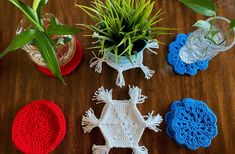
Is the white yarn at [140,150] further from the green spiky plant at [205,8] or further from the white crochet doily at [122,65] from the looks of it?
the green spiky plant at [205,8]

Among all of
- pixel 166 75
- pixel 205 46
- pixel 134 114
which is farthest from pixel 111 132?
pixel 205 46

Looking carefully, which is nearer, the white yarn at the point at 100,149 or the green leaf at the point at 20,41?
the green leaf at the point at 20,41

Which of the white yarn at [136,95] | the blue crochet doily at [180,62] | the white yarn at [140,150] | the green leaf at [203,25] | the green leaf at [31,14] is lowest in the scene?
the white yarn at [140,150]

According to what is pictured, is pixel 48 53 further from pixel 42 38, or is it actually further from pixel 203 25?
pixel 203 25

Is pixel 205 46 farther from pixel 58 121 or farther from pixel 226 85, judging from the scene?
pixel 58 121

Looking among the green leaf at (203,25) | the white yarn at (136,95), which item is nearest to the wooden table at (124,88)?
the white yarn at (136,95)

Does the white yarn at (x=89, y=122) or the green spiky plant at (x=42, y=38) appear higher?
the green spiky plant at (x=42, y=38)

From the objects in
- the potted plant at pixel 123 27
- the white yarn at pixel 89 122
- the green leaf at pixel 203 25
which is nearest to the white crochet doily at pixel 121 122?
the white yarn at pixel 89 122
